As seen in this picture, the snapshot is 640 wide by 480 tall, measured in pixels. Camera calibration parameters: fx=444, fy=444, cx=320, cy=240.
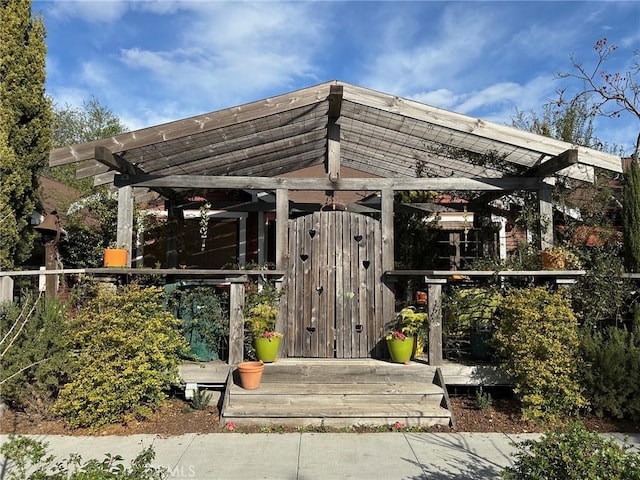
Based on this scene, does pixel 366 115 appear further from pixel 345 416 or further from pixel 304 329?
pixel 345 416

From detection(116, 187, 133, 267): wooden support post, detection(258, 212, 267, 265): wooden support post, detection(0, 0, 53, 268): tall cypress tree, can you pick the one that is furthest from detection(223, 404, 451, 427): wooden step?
detection(258, 212, 267, 265): wooden support post

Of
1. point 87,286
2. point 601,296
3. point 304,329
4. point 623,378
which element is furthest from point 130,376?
point 601,296

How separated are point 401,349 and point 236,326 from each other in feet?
6.43

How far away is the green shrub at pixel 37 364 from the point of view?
4.59 m

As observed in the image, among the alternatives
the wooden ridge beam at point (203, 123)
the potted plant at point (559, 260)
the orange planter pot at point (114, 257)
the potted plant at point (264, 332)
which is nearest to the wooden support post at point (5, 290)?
the orange planter pot at point (114, 257)

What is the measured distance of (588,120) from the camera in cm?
1236

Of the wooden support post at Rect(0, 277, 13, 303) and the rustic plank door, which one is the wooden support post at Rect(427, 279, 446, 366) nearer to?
the rustic plank door

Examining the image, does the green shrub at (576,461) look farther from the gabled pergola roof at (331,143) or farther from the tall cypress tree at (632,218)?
the tall cypress tree at (632,218)

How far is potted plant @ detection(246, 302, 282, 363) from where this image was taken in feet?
17.1

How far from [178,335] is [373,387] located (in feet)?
7.56

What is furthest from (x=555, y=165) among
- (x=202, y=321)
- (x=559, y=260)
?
(x=202, y=321)

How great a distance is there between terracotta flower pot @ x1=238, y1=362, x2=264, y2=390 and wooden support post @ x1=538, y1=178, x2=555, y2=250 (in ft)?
13.4

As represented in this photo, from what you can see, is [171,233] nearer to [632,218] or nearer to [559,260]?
[559,260]

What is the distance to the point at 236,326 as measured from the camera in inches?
205
